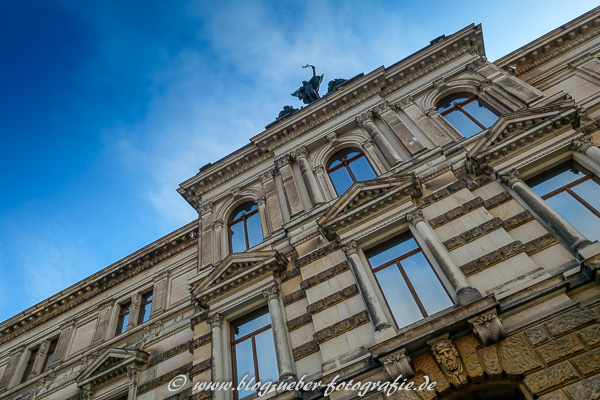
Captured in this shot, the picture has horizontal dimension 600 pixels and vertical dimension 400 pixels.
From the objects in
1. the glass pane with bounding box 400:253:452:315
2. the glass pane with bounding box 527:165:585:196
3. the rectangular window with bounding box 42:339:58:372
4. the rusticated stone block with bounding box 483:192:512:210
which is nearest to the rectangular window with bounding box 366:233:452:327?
the glass pane with bounding box 400:253:452:315

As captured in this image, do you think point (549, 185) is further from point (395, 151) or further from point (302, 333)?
point (302, 333)

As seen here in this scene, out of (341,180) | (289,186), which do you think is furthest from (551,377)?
(289,186)

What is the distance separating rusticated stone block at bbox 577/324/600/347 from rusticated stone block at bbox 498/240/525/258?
2112mm

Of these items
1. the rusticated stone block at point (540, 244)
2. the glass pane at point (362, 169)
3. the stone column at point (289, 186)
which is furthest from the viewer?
the glass pane at point (362, 169)

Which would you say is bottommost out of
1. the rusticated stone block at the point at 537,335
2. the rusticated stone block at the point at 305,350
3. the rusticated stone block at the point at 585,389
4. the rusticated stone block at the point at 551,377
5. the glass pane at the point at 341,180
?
the rusticated stone block at the point at 585,389

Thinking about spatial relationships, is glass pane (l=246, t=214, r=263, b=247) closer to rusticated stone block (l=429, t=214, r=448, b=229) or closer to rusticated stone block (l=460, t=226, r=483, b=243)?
rusticated stone block (l=429, t=214, r=448, b=229)

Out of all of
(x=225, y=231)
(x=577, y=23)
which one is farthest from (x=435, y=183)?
(x=577, y=23)

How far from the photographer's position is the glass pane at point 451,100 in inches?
600

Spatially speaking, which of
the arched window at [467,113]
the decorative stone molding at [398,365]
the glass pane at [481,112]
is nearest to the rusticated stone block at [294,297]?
the decorative stone molding at [398,365]

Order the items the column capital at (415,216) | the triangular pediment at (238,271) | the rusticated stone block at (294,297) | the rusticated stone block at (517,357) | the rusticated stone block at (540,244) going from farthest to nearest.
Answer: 1. the triangular pediment at (238,271)
2. the rusticated stone block at (294,297)
3. the column capital at (415,216)
4. the rusticated stone block at (540,244)
5. the rusticated stone block at (517,357)

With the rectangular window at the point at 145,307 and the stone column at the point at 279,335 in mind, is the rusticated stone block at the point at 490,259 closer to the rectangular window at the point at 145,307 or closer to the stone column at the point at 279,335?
the stone column at the point at 279,335

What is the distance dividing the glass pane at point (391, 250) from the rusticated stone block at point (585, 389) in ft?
15.7

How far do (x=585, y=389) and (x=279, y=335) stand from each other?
668 cm

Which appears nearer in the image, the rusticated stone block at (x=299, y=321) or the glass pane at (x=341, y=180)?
the rusticated stone block at (x=299, y=321)
